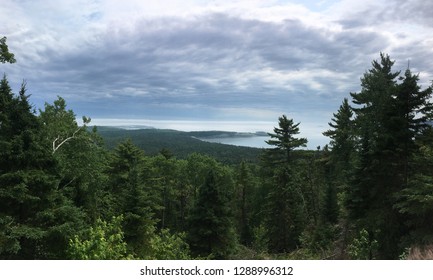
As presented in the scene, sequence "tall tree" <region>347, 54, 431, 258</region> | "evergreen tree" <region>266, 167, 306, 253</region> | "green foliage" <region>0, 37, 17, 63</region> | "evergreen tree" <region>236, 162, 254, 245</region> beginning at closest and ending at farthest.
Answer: "green foliage" <region>0, 37, 17, 63</region> < "tall tree" <region>347, 54, 431, 258</region> < "evergreen tree" <region>266, 167, 306, 253</region> < "evergreen tree" <region>236, 162, 254, 245</region>

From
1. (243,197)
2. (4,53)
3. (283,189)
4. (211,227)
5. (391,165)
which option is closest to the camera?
(4,53)

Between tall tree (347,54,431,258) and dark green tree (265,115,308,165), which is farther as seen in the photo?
dark green tree (265,115,308,165)

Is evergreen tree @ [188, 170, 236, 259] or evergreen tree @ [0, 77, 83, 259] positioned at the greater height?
evergreen tree @ [0, 77, 83, 259]

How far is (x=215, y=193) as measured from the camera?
25.7 metres

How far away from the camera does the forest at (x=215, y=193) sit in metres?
13.7

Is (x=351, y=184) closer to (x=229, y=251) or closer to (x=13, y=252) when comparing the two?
(x=229, y=251)

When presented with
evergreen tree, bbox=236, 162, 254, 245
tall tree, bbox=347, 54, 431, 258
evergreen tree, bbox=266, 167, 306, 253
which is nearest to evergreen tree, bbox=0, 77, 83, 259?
tall tree, bbox=347, 54, 431, 258

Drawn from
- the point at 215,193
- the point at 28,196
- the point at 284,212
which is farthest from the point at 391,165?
the point at 284,212

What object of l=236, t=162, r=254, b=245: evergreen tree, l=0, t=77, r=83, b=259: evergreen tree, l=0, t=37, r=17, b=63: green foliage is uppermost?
l=0, t=37, r=17, b=63: green foliage

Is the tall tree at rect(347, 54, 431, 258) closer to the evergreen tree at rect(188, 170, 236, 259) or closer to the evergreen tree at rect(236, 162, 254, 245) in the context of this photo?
the evergreen tree at rect(188, 170, 236, 259)

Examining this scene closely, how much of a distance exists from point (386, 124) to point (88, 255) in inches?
593

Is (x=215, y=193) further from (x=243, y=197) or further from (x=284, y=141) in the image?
(x=243, y=197)

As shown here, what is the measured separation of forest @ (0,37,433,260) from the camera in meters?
13.7
